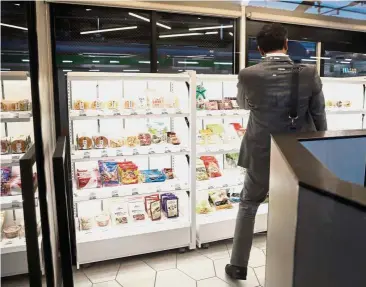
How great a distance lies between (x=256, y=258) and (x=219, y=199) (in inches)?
29.4

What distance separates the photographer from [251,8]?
393 centimetres

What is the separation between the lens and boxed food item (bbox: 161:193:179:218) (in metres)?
3.19

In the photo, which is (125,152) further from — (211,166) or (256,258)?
(256,258)

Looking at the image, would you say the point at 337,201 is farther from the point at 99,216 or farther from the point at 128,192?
the point at 99,216

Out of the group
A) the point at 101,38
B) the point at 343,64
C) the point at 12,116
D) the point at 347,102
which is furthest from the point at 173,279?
the point at 343,64

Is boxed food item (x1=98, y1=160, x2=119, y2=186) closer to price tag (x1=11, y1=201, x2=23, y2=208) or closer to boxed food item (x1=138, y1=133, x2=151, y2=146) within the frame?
boxed food item (x1=138, y1=133, x2=151, y2=146)

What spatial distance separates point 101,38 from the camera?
3461 mm

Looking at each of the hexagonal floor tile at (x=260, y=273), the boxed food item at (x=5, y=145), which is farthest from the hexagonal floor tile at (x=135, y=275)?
the boxed food item at (x=5, y=145)

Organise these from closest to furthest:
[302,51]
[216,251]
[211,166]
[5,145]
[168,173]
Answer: [5,145] → [216,251] → [168,173] → [211,166] → [302,51]

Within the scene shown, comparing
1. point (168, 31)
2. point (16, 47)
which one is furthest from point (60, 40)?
point (16, 47)

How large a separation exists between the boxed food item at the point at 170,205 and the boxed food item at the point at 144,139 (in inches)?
24.3

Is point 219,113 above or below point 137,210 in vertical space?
above

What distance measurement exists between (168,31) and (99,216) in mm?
2233

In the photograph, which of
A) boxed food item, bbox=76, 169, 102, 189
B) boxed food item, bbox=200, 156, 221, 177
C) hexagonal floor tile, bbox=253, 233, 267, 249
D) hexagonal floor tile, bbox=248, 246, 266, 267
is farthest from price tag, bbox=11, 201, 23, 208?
hexagonal floor tile, bbox=253, 233, 267, 249
